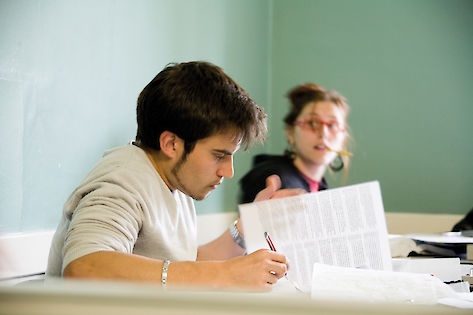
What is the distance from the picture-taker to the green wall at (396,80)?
3150 mm

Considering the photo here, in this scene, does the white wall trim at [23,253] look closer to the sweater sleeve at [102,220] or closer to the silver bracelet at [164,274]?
the sweater sleeve at [102,220]

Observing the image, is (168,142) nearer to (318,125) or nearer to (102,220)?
(102,220)

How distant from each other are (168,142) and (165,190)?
3.6 inches

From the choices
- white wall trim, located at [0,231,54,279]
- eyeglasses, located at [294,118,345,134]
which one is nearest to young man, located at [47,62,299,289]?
white wall trim, located at [0,231,54,279]

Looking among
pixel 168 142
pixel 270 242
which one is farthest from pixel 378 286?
pixel 168 142

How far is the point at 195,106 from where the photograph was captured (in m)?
1.20

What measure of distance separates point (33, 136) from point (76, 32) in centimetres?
28

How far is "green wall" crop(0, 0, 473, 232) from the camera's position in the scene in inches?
64.1

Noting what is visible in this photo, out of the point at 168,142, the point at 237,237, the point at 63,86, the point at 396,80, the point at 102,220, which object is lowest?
the point at 237,237

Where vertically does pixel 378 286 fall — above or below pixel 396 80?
below

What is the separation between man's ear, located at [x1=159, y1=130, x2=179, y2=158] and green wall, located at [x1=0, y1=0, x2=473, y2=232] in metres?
0.32

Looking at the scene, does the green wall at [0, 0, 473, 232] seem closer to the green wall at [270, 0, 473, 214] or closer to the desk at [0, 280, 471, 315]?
the green wall at [270, 0, 473, 214]

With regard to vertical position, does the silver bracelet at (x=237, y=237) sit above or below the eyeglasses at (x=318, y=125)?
below

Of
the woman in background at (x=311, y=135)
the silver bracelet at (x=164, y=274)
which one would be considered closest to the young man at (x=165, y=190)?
the silver bracelet at (x=164, y=274)
